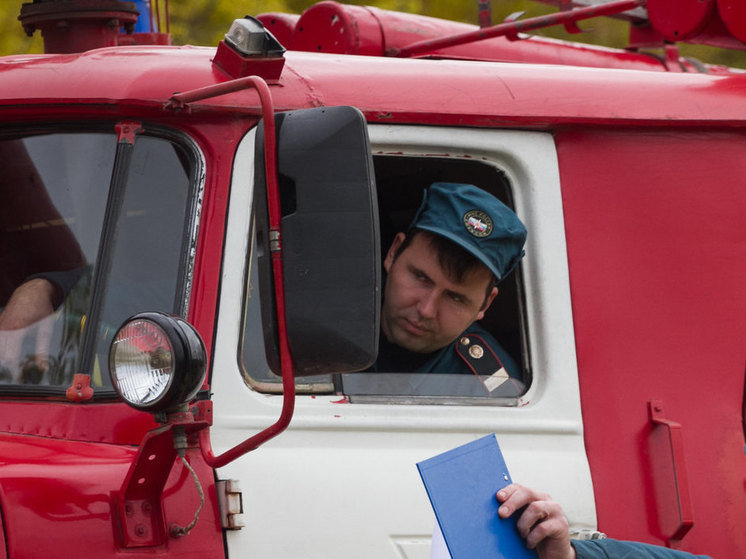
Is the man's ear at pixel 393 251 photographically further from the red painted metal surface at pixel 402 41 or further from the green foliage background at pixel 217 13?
the green foliage background at pixel 217 13

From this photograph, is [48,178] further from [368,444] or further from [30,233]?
[368,444]

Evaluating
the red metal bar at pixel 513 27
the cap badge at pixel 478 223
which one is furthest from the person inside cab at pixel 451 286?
the red metal bar at pixel 513 27

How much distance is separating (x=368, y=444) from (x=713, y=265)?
3.06ft

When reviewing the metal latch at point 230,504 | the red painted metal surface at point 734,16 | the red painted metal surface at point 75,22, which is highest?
the red painted metal surface at point 75,22

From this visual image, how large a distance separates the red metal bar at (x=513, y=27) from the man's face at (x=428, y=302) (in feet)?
2.86

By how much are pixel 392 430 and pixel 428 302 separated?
402 mm

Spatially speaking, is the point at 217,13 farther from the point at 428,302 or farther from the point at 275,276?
the point at 275,276

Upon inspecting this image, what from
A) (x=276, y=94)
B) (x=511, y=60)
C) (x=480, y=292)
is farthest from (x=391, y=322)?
(x=511, y=60)

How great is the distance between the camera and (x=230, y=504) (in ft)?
7.63

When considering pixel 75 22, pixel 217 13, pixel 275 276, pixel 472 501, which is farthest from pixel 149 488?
pixel 217 13

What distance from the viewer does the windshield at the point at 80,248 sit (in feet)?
8.04

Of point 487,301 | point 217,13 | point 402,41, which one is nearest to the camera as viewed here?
point 487,301

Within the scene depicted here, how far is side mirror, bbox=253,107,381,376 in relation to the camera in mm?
2068

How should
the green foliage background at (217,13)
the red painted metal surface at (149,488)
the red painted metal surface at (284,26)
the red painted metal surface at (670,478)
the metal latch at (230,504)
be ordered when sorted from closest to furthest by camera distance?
the red painted metal surface at (149,488)
the metal latch at (230,504)
the red painted metal surface at (670,478)
the red painted metal surface at (284,26)
the green foliage background at (217,13)
